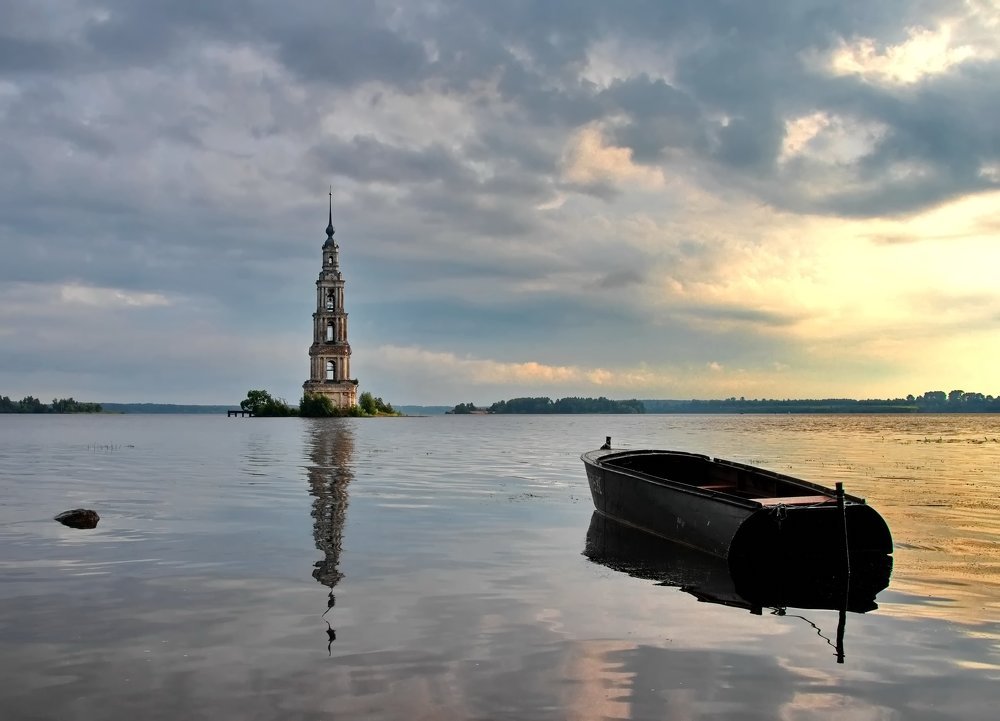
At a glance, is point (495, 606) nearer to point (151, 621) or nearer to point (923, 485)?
point (151, 621)

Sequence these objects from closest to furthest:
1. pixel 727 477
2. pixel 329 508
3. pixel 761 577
Result: pixel 761 577 < pixel 727 477 < pixel 329 508

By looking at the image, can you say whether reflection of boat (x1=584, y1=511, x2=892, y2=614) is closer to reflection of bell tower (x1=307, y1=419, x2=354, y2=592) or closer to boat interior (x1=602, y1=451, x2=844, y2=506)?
boat interior (x1=602, y1=451, x2=844, y2=506)

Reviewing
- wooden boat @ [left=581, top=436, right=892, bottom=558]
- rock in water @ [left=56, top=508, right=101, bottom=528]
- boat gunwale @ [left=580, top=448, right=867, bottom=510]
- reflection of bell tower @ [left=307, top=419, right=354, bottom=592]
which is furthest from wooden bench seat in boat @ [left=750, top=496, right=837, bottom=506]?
rock in water @ [left=56, top=508, right=101, bottom=528]

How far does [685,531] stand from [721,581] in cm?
368

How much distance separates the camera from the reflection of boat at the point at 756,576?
15.0 m

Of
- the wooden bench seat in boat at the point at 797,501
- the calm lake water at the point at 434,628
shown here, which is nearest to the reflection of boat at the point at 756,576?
the calm lake water at the point at 434,628

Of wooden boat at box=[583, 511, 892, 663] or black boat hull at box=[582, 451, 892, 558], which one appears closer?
wooden boat at box=[583, 511, 892, 663]

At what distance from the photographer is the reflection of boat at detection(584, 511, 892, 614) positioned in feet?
49.2

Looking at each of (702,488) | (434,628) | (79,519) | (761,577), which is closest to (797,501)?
(761,577)

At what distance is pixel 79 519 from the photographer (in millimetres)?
23141

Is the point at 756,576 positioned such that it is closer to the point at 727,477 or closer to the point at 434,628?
the point at 434,628

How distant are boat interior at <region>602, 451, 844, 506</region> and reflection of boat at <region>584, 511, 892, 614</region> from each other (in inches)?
53.7

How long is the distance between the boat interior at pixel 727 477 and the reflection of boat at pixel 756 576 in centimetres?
136

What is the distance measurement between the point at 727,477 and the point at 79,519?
18.5m
